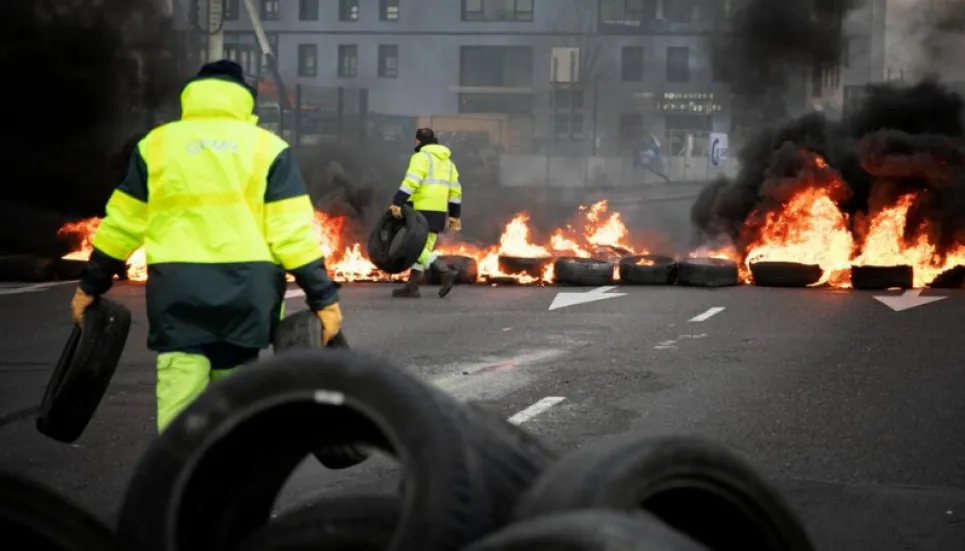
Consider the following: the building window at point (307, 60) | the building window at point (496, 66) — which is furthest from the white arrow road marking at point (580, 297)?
the building window at point (307, 60)

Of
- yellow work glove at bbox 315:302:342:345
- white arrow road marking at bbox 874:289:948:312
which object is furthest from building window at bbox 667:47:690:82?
yellow work glove at bbox 315:302:342:345

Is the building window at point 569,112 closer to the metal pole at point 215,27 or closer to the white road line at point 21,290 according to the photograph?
the metal pole at point 215,27

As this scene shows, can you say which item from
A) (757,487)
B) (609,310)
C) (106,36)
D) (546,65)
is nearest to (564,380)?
(609,310)

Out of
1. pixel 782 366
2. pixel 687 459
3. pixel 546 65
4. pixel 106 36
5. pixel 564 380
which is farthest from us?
pixel 546 65

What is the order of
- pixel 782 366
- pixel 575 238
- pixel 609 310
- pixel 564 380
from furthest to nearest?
pixel 575 238 < pixel 609 310 < pixel 782 366 < pixel 564 380

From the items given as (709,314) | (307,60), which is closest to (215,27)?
(709,314)

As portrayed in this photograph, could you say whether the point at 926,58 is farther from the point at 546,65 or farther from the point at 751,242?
the point at 546,65

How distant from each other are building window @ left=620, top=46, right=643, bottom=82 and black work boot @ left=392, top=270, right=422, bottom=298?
5339cm

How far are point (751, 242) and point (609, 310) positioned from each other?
19.0 feet

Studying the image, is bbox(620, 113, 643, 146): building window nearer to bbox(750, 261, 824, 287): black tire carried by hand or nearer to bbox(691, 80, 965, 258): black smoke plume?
bbox(691, 80, 965, 258): black smoke plume

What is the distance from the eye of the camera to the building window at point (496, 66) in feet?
251

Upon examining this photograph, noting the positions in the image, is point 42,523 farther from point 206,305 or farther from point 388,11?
point 388,11

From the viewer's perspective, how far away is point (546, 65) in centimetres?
7462

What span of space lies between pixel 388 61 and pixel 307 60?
4.14 m
